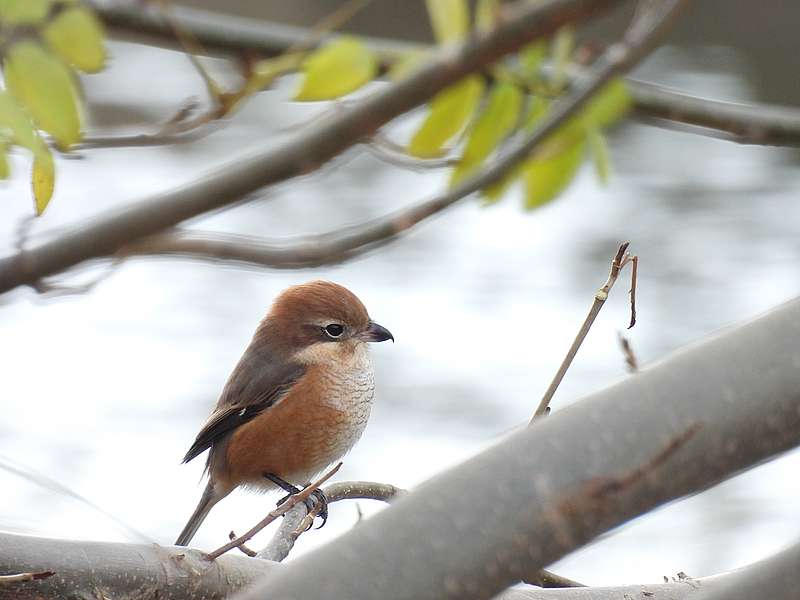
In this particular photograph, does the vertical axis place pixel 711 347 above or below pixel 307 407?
above

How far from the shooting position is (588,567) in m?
6.32

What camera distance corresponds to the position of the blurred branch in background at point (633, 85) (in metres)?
3.14

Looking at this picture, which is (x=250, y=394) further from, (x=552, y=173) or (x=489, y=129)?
(x=489, y=129)

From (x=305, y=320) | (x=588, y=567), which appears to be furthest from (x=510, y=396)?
(x=305, y=320)

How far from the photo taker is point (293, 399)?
4.05m

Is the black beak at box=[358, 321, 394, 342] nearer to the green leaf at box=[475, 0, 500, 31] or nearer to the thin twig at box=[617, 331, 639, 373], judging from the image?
the green leaf at box=[475, 0, 500, 31]

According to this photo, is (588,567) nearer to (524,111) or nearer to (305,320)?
(305,320)

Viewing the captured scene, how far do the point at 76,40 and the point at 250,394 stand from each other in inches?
82.0

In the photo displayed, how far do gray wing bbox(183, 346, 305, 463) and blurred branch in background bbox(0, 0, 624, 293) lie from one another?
1.91 m

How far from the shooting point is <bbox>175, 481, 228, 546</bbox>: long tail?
385 cm

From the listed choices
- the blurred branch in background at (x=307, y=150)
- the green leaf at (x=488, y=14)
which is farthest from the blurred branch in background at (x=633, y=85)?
the blurred branch in background at (x=307, y=150)

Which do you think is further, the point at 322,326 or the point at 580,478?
the point at 322,326

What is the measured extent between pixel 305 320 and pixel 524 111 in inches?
60.2

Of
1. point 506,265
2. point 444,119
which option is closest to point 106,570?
point 444,119
